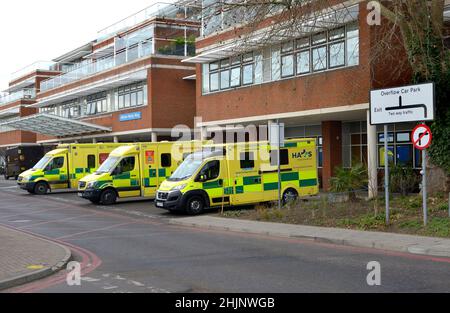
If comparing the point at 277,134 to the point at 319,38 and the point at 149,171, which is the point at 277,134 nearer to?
the point at 319,38

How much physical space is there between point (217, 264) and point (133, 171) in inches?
626

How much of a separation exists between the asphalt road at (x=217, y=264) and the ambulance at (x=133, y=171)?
807cm

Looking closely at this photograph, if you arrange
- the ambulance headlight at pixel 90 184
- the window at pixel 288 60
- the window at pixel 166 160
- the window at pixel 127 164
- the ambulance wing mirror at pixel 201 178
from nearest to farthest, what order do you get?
1. the ambulance wing mirror at pixel 201 178
2. the window at pixel 288 60
3. the ambulance headlight at pixel 90 184
4. the window at pixel 127 164
5. the window at pixel 166 160


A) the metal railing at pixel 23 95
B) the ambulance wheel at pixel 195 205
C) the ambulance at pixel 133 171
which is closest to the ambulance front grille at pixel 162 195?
the ambulance wheel at pixel 195 205

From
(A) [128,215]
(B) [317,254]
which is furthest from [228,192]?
(B) [317,254]

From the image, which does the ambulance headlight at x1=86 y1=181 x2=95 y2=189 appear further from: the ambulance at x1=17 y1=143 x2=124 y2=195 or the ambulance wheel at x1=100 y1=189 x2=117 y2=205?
the ambulance at x1=17 y1=143 x2=124 y2=195

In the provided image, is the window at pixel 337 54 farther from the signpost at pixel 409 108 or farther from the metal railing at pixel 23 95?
the metal railing at pixel 23 95

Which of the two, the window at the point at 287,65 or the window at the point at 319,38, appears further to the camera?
the window at the point at 287,65

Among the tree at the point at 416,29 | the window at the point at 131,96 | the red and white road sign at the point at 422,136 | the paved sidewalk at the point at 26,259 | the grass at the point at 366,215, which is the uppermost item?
the window at the point at 131,96

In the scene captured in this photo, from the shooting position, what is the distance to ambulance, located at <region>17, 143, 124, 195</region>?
30.8 meters

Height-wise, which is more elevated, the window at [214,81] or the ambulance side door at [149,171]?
the window at [214,81]

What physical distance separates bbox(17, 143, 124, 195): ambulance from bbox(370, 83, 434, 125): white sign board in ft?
64.2

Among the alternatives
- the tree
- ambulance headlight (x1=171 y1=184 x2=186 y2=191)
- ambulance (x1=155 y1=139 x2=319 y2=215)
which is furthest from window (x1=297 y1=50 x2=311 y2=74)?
ambulance headlight (x1=171 y1=184 x2=186 y2=191)

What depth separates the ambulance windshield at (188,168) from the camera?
19453 millimetres
